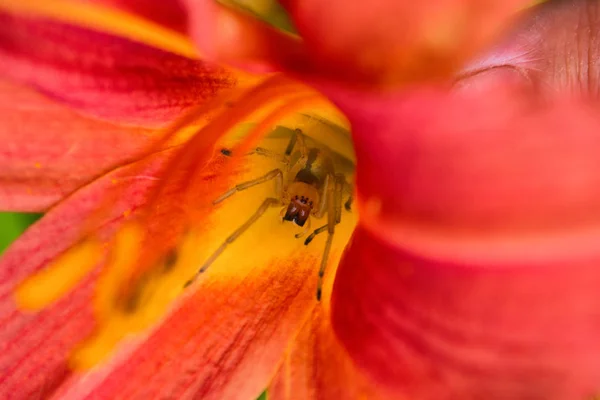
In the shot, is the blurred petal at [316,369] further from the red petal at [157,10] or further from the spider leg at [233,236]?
the red petal at [157,10]

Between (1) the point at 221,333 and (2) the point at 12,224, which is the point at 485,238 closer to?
(1) the point at 221,333

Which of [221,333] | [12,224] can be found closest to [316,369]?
[221,333]

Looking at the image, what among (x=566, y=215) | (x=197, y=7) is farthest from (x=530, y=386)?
(x=197, y=7)

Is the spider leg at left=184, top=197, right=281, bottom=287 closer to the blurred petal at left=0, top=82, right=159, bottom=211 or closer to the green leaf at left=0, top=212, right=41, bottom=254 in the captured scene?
the blurred petal at left=0, top=82, right=159, bottom=211

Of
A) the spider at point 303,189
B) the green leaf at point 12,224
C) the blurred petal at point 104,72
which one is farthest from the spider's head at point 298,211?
the green leaf at point 12,224

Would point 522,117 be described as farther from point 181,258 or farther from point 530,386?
point 181,258

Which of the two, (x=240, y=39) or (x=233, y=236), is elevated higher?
(x=240, y=39)

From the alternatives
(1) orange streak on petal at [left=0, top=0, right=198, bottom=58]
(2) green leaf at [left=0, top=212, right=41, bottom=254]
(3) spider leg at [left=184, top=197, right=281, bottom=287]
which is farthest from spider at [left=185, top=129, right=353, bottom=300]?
(2) green leaf at [left=0, top=212, right=41, bottom=254]
